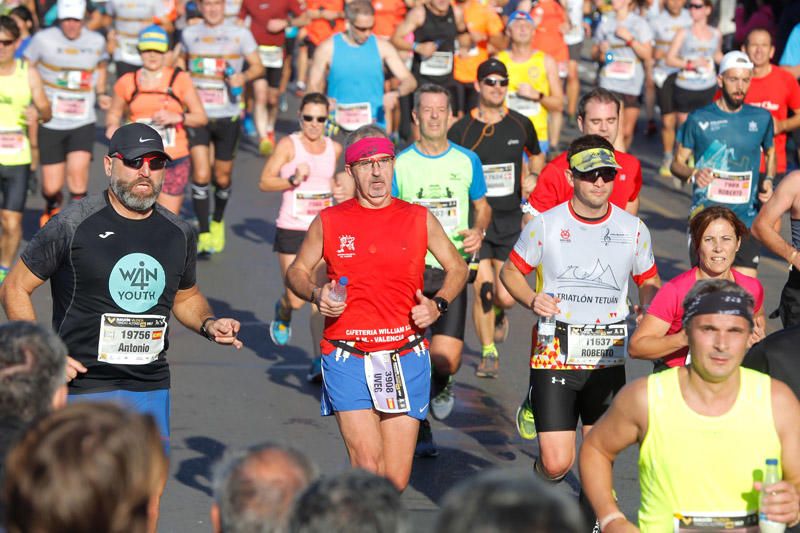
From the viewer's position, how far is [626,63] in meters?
16.9

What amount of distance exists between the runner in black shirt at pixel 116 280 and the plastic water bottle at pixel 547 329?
4.51ft

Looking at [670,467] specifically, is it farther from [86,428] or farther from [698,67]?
[698,67]

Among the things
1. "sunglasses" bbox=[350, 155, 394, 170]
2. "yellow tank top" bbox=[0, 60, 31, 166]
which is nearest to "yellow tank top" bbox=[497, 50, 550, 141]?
"yellow tank top" bbox=[0, 60, 31, 166]

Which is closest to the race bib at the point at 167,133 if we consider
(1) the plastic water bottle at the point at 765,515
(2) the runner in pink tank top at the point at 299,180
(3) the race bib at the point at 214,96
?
(3) the race bib at the point at 214,96

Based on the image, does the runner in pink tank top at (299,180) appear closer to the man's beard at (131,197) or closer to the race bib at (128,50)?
the man's beard at (131,197)

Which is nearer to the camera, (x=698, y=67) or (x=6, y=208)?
(x=6, y=208)

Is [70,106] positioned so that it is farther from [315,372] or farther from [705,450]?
[705,450]

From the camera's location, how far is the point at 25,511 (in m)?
2.73

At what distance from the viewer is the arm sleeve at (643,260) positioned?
6.33m

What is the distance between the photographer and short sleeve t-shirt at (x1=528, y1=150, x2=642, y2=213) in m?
7.78

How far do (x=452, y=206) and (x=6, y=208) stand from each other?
15.2ft

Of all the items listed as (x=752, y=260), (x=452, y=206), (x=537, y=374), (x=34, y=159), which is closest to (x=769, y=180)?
(x=752, y=260)

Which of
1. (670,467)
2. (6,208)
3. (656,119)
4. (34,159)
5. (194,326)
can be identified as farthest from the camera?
(656,119)

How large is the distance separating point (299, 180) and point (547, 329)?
148 inches
